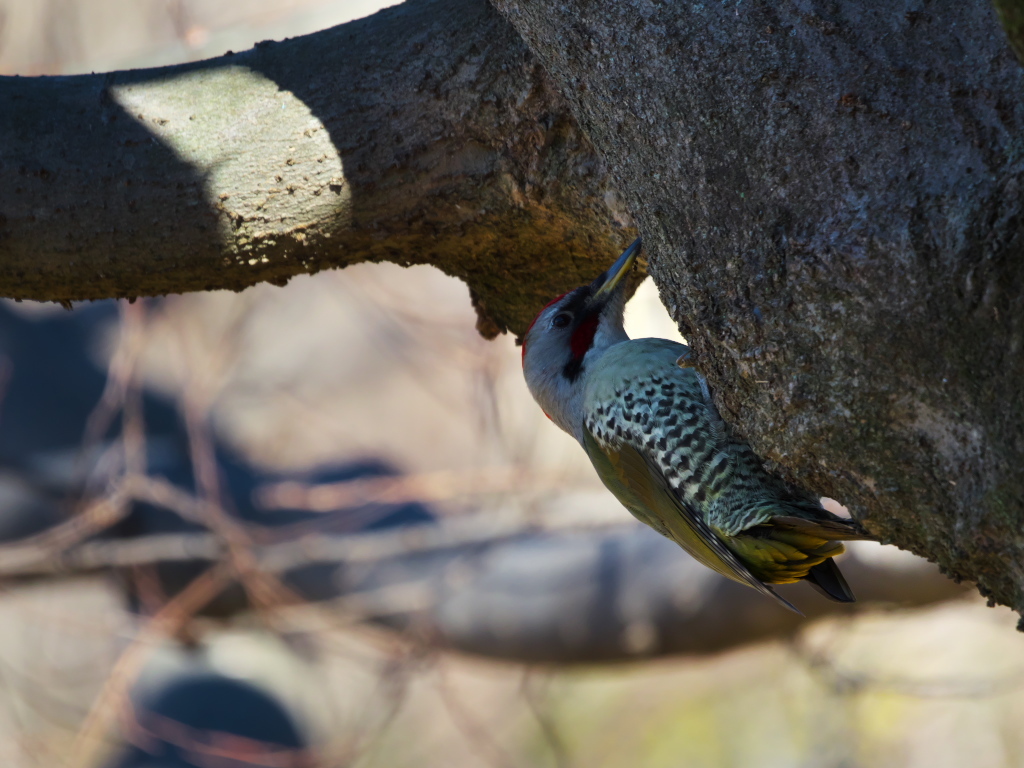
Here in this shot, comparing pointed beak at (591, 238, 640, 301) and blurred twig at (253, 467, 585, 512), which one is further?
blurred twig at (253, 467, 585, 512)

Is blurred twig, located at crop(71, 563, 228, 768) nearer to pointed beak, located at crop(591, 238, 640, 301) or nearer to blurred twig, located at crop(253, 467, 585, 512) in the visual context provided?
blurred twig, located at crop(253, 467, 585, 512)

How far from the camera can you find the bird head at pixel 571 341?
8.93ft

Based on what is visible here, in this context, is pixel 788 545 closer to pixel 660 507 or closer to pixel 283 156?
pixel 660 507

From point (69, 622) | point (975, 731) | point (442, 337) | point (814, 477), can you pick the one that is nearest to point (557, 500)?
point (442, 337)

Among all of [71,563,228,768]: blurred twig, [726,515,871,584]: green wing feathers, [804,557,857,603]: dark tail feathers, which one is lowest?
[71,563,228,768]: blurred twig

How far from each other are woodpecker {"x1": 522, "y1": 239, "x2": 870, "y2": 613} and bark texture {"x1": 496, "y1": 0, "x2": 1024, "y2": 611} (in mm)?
385

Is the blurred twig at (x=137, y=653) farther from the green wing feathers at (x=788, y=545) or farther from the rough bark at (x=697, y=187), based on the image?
the green wing feathers at (x=788, y=545)

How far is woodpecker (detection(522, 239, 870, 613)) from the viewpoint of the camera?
2221mm

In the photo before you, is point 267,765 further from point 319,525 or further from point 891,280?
point 891,280

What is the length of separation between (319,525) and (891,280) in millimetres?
4381

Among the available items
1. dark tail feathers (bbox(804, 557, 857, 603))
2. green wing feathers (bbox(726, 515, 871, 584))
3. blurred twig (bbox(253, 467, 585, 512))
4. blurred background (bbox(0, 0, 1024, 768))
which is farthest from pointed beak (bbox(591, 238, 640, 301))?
blurred twig (bbox(253, 467, 585, 512))

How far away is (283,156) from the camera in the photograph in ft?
7.56

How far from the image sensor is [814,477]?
161 centimetres

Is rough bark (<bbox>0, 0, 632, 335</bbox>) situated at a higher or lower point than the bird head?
higher
